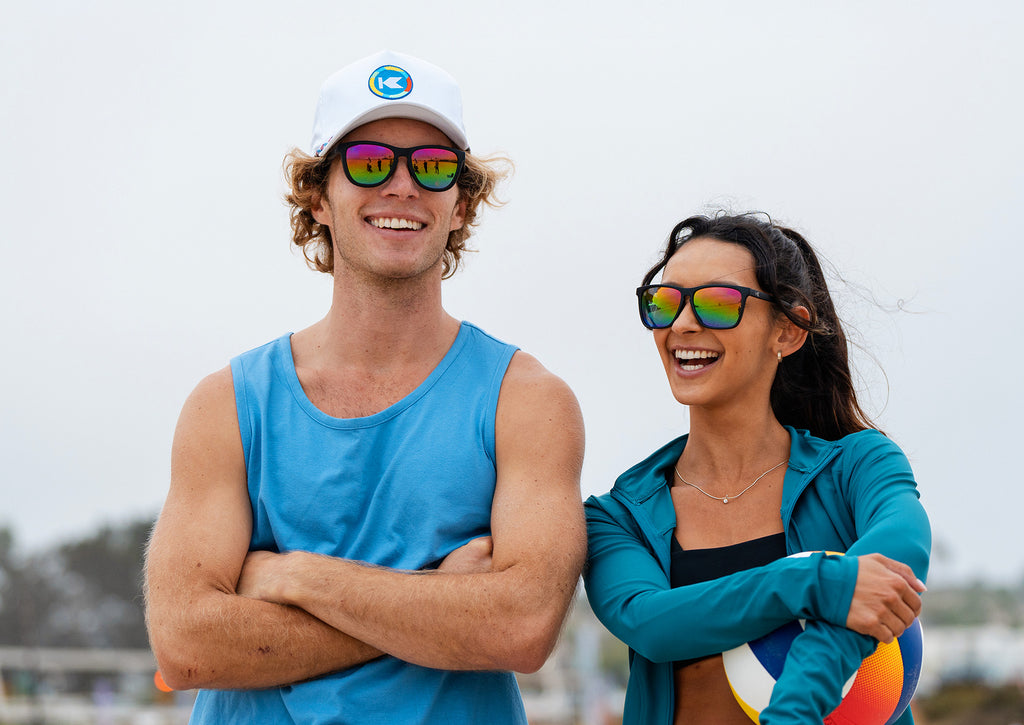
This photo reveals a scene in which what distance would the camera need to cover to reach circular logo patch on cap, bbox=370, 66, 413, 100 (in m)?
3.94

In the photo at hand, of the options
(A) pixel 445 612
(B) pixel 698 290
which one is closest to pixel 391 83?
(B) pixel 698 290

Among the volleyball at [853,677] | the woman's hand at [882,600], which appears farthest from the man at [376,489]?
the woman's hand at [882,600]

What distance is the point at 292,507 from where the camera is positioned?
3.72 meters

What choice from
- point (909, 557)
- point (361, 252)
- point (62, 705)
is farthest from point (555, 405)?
point (62, 705)

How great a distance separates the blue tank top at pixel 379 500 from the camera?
11.6 ft

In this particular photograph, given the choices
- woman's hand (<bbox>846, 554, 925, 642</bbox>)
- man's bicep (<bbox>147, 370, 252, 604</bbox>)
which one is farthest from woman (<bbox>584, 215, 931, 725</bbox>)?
man's bicep (<bbox>147, 370, 252, 604</bbox>)

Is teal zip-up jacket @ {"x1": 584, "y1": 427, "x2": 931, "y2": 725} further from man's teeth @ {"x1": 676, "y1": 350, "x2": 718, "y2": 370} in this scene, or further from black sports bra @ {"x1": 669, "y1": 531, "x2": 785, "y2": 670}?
man's teeth @ {"x1": 676, "y1": 350, "x2": 718, "y2": 370}

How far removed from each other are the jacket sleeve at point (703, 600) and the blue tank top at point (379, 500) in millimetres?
447

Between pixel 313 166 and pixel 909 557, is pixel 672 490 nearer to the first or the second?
pixel 909 557

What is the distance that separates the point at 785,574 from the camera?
3.19m

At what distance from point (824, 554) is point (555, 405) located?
1.00 meters

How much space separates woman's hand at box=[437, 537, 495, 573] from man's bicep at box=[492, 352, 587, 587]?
0.15 feet

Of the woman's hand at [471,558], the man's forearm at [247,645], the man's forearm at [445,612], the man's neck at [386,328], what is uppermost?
the man's neck at [386,328]

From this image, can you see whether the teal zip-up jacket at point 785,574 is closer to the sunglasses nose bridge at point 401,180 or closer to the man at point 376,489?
the man at point 376,489
